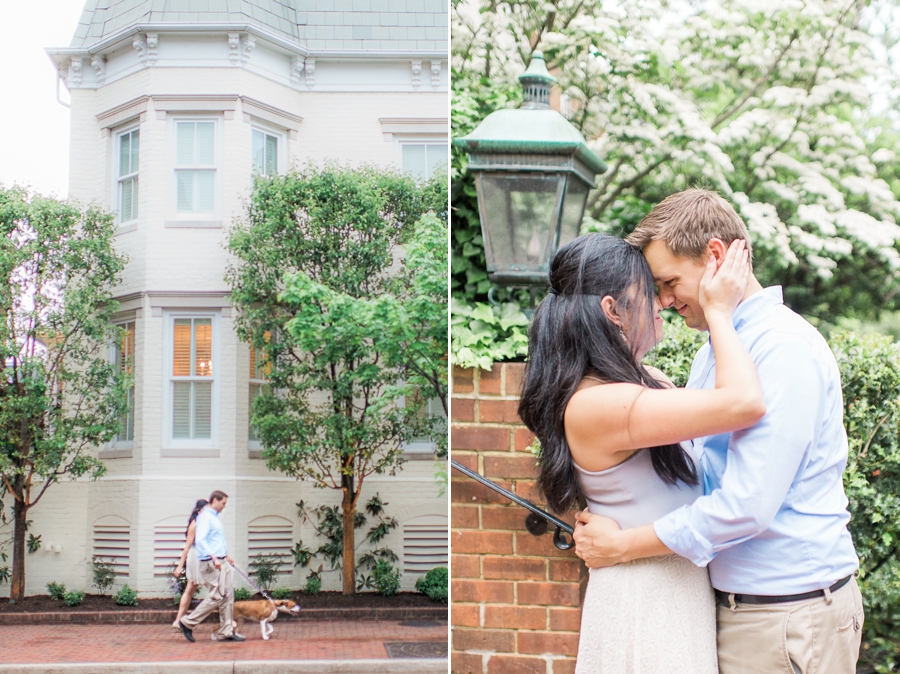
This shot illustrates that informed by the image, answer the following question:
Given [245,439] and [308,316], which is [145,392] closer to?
[245,439]

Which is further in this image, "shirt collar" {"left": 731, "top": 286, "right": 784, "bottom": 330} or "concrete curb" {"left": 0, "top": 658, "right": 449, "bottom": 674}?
"concrete curb" {"left": 0, "top": 658, "right": 449, "bottom": 674}

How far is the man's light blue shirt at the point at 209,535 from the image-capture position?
2734 mm

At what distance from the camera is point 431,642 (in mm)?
2770

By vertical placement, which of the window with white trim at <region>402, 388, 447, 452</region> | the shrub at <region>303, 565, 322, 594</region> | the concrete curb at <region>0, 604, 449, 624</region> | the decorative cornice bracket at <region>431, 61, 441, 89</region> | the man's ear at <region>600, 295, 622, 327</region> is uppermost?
the decorative cornice bracket at <region>431, 61, 441, 89</region>

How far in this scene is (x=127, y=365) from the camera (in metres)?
2.76

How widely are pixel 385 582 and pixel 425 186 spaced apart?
1392 millimetres

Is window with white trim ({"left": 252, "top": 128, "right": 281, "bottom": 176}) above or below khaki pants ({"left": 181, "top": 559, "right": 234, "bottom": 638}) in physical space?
above

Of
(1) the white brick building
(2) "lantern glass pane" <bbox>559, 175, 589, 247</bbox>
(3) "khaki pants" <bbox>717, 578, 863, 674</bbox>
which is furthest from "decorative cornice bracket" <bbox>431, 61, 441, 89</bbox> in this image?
(3) "khaki pants" <bbox>717, 578, 863, 674</bbox>

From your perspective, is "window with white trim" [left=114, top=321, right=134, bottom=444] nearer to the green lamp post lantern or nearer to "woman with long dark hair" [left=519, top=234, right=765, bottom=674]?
the green lamp post lantern

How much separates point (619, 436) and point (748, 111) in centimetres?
Result: 387

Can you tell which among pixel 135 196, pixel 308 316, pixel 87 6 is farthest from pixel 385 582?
pixel 87 6

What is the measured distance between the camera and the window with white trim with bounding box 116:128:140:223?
2.77 metres

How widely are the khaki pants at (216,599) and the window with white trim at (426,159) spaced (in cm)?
152

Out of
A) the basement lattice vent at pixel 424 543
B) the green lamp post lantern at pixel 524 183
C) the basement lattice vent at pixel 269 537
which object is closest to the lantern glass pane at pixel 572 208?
the green lamp post lantern at pixel 524 183
